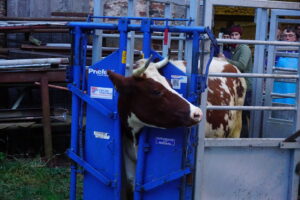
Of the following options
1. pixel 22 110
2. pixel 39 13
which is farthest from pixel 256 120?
pixel 39 13

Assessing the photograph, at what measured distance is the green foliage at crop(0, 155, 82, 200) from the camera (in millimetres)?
7074

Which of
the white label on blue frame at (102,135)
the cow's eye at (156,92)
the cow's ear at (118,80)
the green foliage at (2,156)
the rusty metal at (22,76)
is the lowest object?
the green foliage at (2,156)

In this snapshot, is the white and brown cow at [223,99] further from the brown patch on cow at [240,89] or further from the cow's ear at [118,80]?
the cow's ear at [118,80]

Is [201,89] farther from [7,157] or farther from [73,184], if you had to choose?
[7,157]

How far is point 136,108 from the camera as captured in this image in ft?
17.1

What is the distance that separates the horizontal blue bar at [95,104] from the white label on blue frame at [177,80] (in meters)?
0.57

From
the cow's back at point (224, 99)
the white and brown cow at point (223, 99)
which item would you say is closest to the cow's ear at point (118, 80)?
the white and brown cow at point (223, 99)

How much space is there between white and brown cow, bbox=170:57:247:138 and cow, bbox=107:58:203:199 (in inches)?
49.9

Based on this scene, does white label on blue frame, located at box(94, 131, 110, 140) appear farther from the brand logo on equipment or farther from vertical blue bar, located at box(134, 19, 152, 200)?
the brand logo on equipment

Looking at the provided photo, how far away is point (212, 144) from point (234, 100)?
181 centimetres

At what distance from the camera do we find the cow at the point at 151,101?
4949mm

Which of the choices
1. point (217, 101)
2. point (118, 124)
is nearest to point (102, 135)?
point (118, 124)

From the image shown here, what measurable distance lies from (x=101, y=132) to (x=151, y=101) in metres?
0.65

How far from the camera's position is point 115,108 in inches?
210
